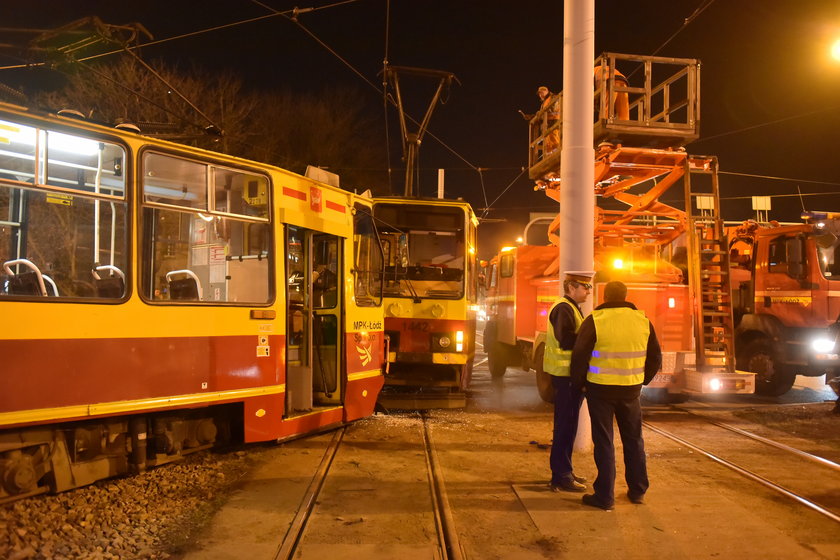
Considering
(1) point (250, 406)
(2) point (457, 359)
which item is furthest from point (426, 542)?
(2) point (457, 359)

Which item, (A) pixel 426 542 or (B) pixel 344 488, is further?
(B) pixel 344 488

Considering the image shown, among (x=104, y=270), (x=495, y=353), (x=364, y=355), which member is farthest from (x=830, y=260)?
(x=104, y=270)

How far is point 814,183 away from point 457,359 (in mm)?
26556

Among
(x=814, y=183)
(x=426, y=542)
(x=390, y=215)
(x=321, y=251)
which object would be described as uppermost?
(x=814, y=183)

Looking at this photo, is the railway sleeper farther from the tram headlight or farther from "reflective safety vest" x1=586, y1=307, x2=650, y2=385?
the tram headlight

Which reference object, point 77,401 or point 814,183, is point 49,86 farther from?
point 814,183

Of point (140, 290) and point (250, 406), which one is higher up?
point (140, 290)

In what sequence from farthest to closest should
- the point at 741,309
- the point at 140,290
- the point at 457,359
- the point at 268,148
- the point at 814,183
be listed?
the point at 814,183 → the point at 268,148 → the point at 741,309 → the point at 457,359 → the point at 140,290

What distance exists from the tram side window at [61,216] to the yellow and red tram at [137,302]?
14mm

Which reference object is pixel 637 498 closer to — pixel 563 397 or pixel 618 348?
pixel 563 397

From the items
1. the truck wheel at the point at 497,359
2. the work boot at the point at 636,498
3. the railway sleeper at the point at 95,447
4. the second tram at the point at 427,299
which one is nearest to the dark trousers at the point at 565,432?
the work boot at the point at 636,498

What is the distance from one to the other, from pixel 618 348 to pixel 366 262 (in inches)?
150

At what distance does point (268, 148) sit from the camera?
79.5ft

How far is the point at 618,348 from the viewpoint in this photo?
16.4 feet
